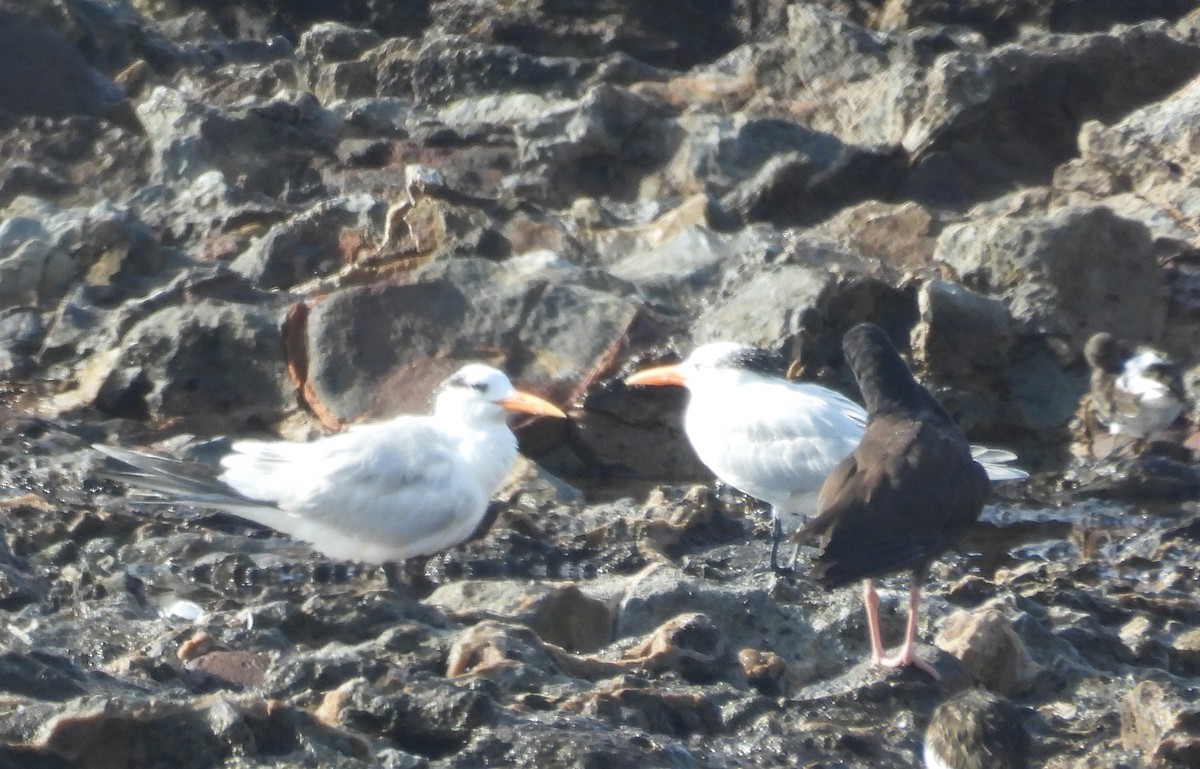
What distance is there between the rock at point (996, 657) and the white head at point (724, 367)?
10.8 feet

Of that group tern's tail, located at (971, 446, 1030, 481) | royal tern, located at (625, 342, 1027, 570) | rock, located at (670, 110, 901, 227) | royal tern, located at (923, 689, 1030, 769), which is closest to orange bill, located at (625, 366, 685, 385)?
royal tern, located at (625, 342, 1027, 570)

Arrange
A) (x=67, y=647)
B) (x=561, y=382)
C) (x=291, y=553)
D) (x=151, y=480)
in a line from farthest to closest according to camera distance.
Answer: (x=561, y=382)
(x=291, y=553)
(x=151, y=480)
(x=67, y=647)

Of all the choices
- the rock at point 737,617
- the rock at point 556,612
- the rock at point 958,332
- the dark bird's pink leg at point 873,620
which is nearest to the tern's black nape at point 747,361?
the rock at point 958,332

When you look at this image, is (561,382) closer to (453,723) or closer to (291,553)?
(291,553)

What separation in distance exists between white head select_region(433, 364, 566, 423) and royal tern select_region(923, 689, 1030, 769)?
3792 mm

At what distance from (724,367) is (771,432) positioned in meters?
0.86

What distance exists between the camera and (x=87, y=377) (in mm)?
11812

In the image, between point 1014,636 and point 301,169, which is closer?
point 1014,636

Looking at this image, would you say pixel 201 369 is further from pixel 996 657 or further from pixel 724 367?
pixel 996 657

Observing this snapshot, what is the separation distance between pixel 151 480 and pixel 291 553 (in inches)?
45.2

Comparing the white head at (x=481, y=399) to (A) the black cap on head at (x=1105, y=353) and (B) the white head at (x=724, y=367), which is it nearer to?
(B) the white head at (x=724, y=367)

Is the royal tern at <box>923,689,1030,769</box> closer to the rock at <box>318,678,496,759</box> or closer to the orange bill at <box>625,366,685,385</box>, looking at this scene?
the rock at <box>318,678,496,759</box>

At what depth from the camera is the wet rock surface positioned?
19.2ft

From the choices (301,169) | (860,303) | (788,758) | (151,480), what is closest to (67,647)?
(151,480)
